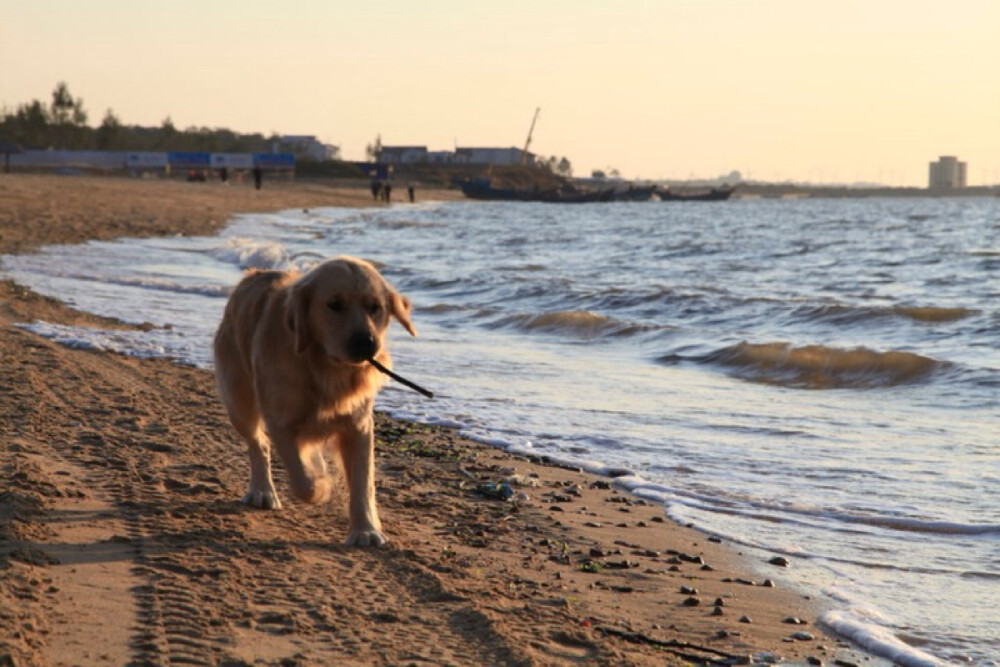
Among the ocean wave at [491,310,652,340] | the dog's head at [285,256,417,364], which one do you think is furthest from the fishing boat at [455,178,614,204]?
the dog's head at [285,256,417,364]

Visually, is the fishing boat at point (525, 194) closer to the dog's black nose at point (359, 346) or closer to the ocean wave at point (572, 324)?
the ocean wave at point (572, 324)

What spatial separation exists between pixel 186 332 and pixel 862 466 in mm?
7238

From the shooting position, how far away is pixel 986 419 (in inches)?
383

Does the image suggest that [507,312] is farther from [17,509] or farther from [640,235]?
[640,235]

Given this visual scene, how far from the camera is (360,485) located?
5.41 meters

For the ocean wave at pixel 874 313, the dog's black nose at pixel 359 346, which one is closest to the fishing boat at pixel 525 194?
the ocean wave at pixel 874 313

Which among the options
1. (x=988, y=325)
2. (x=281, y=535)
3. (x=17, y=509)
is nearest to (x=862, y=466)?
(x=281, y=535)

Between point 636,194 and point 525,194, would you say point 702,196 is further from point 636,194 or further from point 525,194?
point 525,194

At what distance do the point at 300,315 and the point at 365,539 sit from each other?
1000 mm

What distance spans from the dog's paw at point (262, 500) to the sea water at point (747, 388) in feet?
6.87

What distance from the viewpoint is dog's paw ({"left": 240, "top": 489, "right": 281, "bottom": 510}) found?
5.93 m

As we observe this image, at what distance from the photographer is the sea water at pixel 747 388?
579 centimetres

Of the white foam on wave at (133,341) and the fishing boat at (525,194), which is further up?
the fishing boat at (525,194)

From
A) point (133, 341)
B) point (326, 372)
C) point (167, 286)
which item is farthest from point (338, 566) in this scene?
point (167, 286)
